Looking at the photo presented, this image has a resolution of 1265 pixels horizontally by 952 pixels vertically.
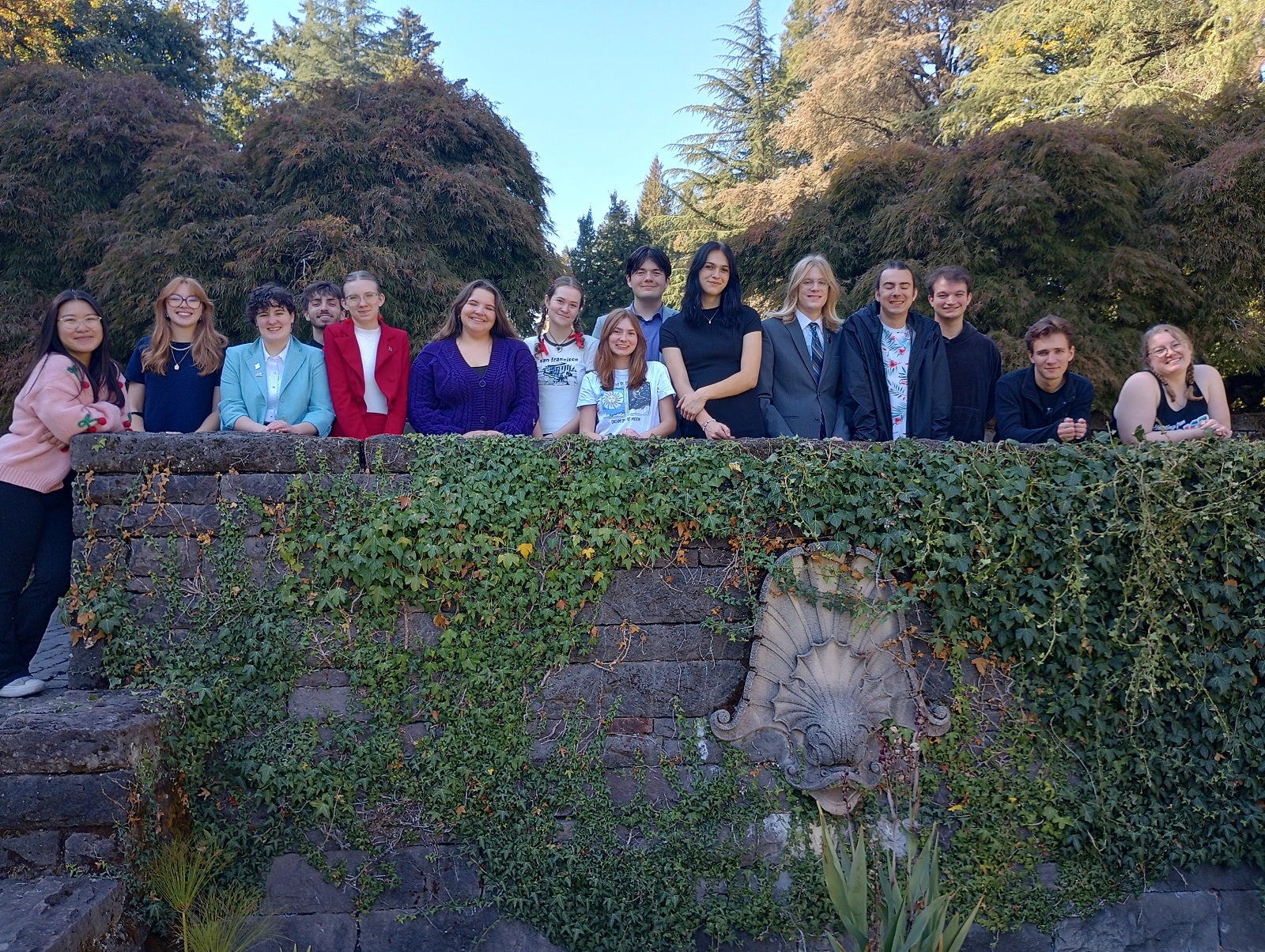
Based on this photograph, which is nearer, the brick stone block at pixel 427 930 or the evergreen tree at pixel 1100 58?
the brick stone block at pixel 427 930

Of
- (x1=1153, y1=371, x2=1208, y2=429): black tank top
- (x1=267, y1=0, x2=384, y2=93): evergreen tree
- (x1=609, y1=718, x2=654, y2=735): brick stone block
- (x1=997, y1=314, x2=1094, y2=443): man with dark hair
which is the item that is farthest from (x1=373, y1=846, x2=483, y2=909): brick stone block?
(x1=267, y1=0, x2=384, y2=93): evergreen tree

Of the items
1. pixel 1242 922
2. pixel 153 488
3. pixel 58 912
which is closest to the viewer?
pixel 58 912

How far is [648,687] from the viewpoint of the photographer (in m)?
4.01

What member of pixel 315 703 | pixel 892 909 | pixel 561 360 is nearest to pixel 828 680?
pixel 892 909

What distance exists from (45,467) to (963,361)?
4.68m

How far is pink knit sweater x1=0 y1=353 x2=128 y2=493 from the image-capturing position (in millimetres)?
3971

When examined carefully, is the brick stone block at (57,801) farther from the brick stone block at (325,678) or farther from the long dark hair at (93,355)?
the long dark hair at (93,355)

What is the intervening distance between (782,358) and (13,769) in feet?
12.9

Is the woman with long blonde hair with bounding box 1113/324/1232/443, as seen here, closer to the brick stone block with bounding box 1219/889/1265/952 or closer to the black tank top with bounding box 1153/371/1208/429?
the black tank top with bounding box 1153/371/1208/429

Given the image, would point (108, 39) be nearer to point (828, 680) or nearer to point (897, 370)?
point (897, 370)

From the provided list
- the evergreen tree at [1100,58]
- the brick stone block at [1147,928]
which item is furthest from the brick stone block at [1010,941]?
the evergreen tree at [1100,58]

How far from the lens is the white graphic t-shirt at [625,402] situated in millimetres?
4605

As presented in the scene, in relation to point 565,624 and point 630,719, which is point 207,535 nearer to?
point 565,624

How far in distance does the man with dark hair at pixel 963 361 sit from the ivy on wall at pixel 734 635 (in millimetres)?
808
